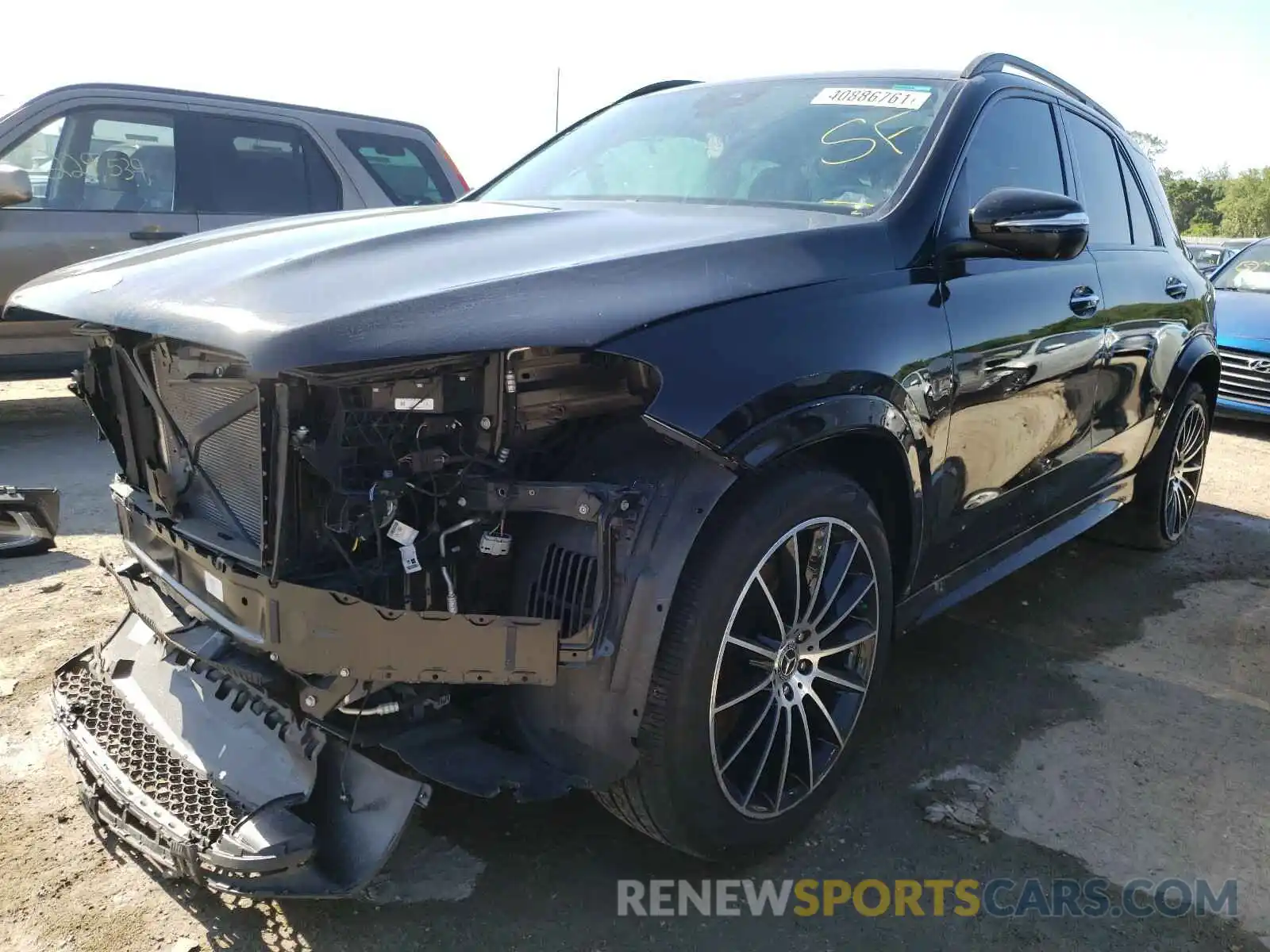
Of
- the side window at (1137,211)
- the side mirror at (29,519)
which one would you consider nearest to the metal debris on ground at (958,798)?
the side window at (1137,211)

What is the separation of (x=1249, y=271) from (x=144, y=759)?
33.4ft

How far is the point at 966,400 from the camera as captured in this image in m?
2.77

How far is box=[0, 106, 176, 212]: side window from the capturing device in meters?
5.94

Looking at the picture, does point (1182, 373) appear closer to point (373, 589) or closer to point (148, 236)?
point (373, 589)

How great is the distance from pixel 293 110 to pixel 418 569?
5801 mm

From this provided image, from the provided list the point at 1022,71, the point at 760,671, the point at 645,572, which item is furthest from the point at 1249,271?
the point at 645,572

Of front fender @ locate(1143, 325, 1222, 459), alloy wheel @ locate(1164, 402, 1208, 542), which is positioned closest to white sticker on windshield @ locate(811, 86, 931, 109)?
front fender @ locate(1143, 325, 1222, 459)

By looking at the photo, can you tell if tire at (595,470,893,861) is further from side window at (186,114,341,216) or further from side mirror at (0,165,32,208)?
side window at (186,114,341,216)

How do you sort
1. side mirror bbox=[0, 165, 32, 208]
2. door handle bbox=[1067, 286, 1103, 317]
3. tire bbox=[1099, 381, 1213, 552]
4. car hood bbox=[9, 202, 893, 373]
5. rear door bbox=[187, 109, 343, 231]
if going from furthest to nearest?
rear door bbox=[187, 109, 343, 231], side mirror bbox=[0, 165, 32, 208], tire bbox=[1099, 381, 1213, 552], door handle bbox=[1067, 286, 1103, 317], car hood bbox=[9, 202, 893, 373]

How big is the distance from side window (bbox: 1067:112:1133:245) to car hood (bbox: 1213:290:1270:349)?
192 inches

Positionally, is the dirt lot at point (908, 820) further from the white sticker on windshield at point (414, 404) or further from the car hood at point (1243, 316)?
the car hood at point (1243, 316)

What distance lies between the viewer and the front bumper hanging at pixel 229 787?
1.95 meters

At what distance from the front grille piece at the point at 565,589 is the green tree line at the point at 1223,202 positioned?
2446 inches

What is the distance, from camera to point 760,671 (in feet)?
7.64
